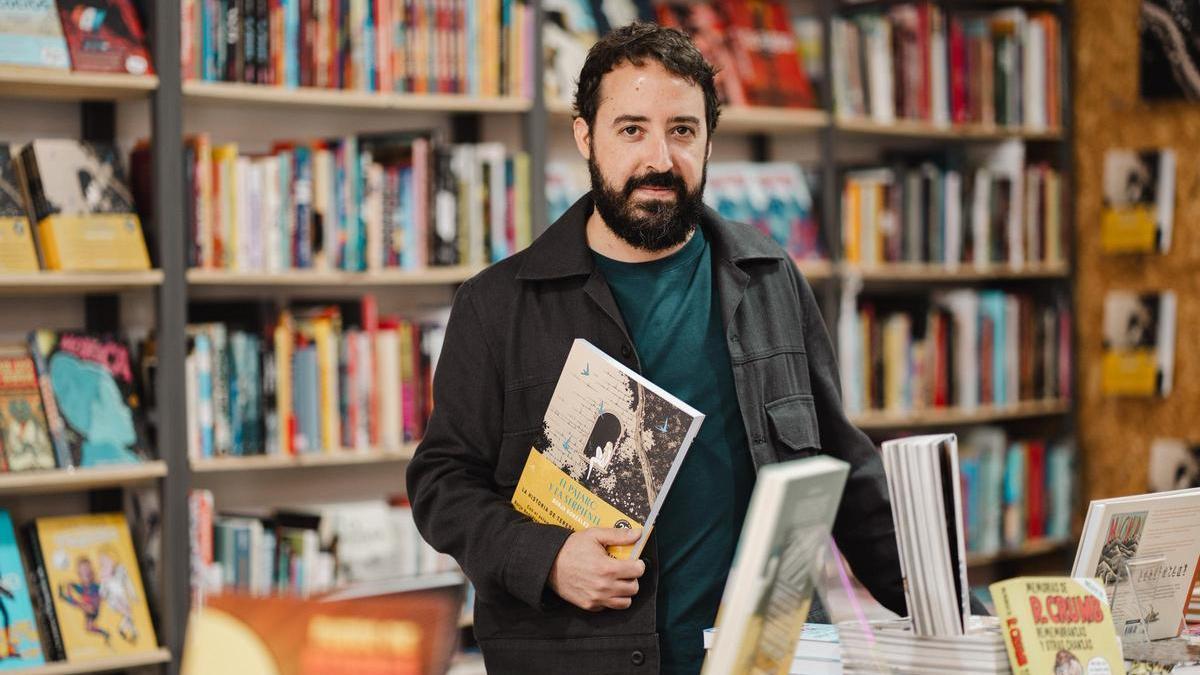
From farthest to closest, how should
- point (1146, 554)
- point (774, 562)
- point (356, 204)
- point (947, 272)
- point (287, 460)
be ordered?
point (947, 272)
point (356, 204)
point (287, 460)
point (1146, 554)
point (774, 562)

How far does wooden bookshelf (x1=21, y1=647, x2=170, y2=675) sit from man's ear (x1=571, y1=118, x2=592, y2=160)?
1.64 m

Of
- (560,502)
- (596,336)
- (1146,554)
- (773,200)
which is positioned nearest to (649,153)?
(596,336)

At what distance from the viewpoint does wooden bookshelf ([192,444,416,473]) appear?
117 inches

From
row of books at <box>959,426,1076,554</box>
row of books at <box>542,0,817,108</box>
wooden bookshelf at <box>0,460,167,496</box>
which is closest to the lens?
wooden bookshelf at <box>0,460,167,496</box>

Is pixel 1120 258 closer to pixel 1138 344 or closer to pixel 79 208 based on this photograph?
pixel 1138 344

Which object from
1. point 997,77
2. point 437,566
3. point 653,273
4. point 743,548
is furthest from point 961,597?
point 997,77

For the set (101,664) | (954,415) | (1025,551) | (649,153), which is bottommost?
→ (1025,551)

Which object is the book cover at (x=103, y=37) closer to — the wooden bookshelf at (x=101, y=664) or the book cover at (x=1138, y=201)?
the wooden bookshelf at (x=101, y=664)

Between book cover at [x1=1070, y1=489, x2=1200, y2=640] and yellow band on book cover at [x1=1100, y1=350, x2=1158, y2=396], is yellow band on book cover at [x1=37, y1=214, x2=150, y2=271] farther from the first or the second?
yellow band on book cover at [x1=1100, y1=350, x2=1158, y2=396]

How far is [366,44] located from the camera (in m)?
3.18

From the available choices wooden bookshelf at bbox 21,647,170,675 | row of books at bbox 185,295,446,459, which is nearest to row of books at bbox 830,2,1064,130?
row of books at bbox 185,295,446,459

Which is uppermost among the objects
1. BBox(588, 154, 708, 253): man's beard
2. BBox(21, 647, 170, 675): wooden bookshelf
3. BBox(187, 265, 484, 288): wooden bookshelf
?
BBox(588, 154, 708, 253): man's beard

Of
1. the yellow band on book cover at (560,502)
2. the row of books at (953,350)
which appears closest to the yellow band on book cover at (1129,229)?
the row of books at (953,350)

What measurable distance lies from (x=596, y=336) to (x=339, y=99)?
1549mm
